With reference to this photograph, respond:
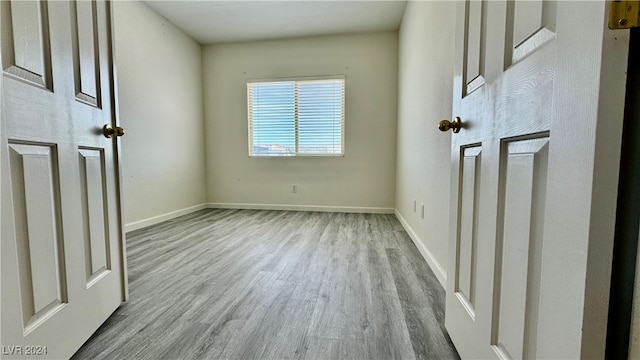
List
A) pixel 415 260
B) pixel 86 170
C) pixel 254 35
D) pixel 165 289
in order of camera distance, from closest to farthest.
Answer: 1. pixel 86 170
2. pixel 165 289
3. pixel 415 260
4. pixel 254 35

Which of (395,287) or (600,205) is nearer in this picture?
(600,205)

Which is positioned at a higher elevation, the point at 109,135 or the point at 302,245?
the point at 109,135

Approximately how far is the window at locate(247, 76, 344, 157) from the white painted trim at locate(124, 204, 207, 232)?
119cm

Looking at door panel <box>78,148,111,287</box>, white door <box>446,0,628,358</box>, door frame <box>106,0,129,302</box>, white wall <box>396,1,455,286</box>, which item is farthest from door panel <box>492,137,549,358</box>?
door frame <box>106,0,129,302</box>

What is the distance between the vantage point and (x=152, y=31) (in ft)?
10.7

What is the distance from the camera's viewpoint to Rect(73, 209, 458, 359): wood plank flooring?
1063mm

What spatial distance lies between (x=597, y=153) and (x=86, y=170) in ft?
4.98

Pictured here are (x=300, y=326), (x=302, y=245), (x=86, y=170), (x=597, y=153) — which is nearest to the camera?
(x=597, y=153)

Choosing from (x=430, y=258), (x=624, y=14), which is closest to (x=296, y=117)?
(x=430, y=258)

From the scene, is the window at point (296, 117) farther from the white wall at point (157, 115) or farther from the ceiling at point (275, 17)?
the white wall at point (157, 115)

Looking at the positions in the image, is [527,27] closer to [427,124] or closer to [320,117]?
[427,124]

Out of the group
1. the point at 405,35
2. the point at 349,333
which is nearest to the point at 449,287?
the point at 349,333

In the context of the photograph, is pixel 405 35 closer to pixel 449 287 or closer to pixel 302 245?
pixel 302 245

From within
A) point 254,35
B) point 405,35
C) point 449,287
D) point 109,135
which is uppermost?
point 254,35
